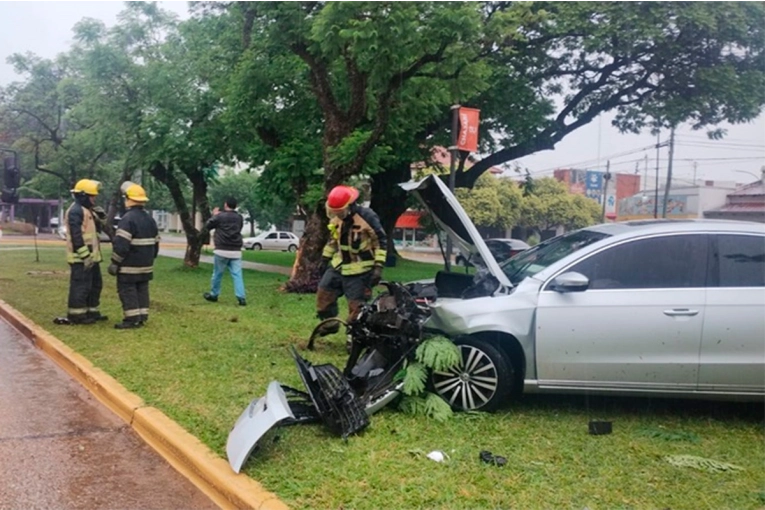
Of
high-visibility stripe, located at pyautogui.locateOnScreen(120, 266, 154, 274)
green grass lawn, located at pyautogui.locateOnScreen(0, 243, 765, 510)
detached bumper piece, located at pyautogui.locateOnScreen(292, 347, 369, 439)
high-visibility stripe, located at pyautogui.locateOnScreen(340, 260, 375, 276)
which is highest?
high-visibility stripe, located at pyautogui.locateOnScreen(340, 260, 375, 276)

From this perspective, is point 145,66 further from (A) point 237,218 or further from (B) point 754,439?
(B) point 754,439

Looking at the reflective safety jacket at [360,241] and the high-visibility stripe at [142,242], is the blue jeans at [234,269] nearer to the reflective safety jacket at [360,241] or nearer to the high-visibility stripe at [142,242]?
the high-visibility stripe at [142,242]

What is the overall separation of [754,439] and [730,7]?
15452mm

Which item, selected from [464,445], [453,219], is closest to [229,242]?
[453,219]

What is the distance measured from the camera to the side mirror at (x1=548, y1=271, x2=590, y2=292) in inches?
198

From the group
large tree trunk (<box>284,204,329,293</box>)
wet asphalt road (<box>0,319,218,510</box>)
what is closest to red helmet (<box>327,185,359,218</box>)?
wet asphalt road (<box>0,319,218,510</box>)

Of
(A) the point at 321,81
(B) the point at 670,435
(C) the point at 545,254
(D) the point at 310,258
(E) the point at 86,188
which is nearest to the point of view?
(B) the point at 670,435

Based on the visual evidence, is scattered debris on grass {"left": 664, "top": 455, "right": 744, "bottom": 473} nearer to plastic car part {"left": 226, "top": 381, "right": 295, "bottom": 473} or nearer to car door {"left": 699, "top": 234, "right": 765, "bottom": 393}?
car door {"left": 699, "top": 234, "right": 765, "bottom": 393}

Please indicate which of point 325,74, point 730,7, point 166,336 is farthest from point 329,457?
point 730,7

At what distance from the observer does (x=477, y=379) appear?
5301 mm

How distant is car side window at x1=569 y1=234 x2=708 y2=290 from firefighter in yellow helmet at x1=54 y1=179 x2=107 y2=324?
623 cm

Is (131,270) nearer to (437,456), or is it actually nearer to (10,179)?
(437,456)

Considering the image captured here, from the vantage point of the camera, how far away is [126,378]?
20.4ft

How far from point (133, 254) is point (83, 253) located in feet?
2.46
